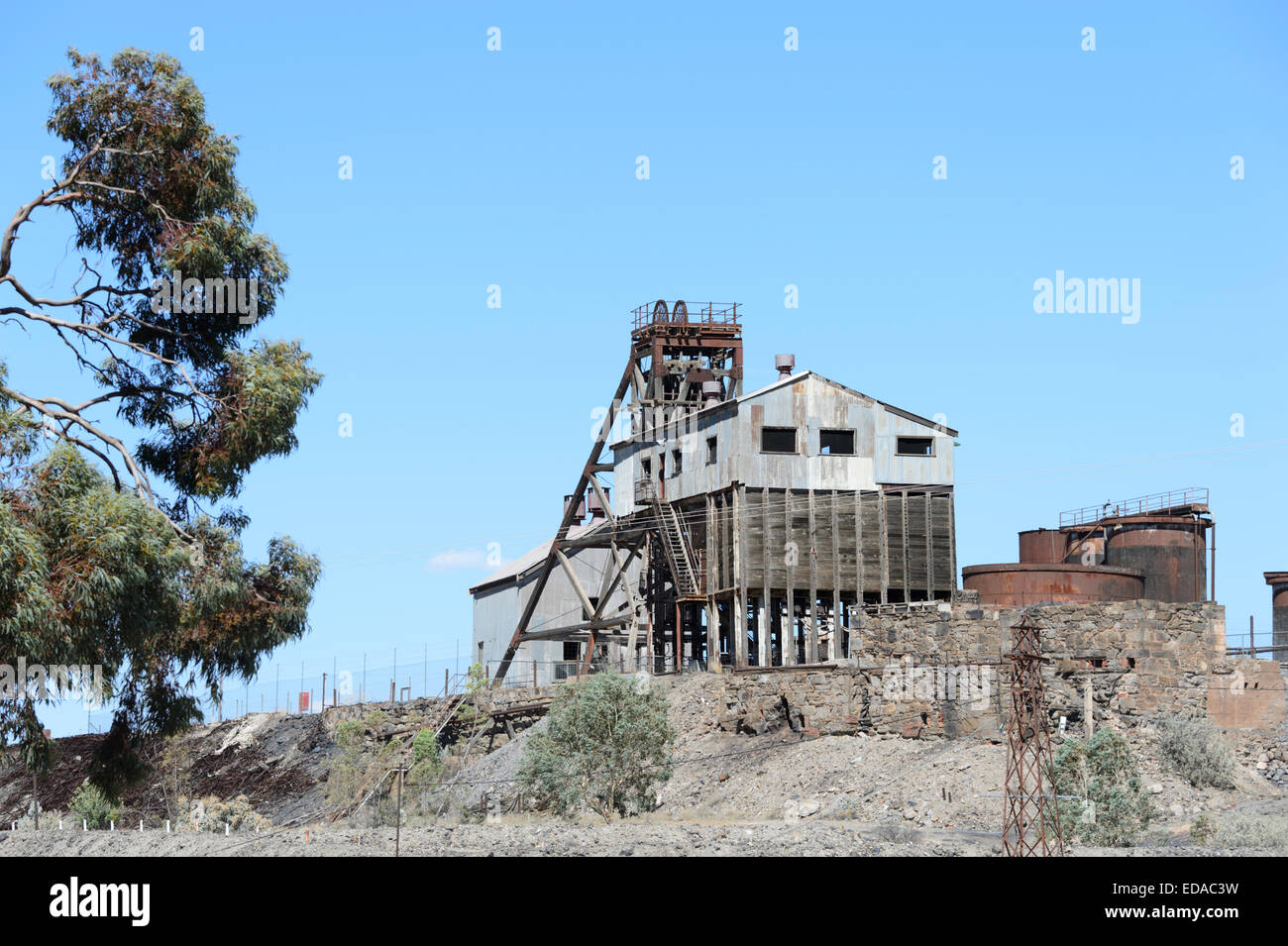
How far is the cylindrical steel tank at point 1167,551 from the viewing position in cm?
5047

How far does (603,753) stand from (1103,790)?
11856 mm

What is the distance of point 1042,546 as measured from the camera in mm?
51656

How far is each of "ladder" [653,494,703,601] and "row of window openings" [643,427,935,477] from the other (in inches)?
124

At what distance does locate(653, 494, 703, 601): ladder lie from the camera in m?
54.6

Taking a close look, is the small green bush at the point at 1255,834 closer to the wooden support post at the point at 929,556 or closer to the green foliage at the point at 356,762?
the wooden support post at the point at 929,556

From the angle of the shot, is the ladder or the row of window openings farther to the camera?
the ladder

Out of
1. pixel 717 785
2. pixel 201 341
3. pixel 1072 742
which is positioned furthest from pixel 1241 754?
pixel 201 341

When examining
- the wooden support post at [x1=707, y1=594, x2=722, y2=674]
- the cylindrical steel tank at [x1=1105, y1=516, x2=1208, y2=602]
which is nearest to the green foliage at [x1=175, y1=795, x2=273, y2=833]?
the wooden support post at [x1=707, y1=594, x2=722, y2=674]

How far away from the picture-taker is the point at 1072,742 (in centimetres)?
3369

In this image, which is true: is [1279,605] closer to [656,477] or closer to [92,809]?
[656,477]

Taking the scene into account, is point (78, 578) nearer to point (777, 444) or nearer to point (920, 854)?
point (920, 854)

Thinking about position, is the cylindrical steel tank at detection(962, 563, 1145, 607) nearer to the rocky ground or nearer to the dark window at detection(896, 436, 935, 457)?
the rocky ground
